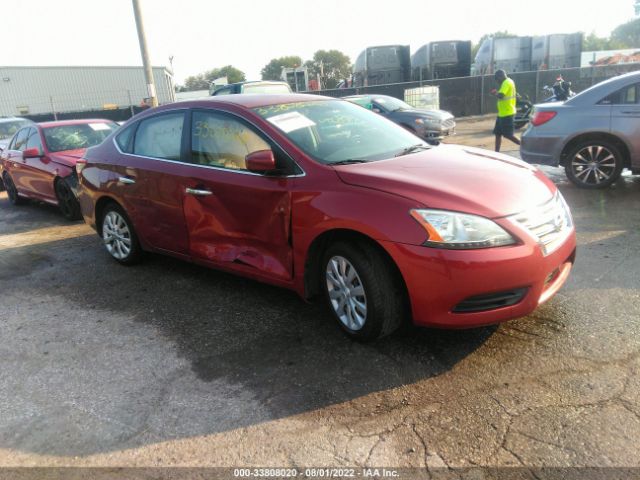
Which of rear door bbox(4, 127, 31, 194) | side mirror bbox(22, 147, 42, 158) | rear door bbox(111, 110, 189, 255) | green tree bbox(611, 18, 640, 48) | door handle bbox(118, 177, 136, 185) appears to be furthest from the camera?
green tree bbox(611, 18, 640, 48)

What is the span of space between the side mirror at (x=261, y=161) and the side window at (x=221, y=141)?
206mm

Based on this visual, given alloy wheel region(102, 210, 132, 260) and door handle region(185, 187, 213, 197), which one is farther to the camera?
alloy wheel region(102, 210, 132, 260)

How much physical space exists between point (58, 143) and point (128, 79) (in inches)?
1416

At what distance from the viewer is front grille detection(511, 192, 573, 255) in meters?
3.03

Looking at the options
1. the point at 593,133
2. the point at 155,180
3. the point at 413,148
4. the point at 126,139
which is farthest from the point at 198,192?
the point at 593,133

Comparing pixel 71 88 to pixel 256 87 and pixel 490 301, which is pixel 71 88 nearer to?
pixel 256 87

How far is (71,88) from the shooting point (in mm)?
38875

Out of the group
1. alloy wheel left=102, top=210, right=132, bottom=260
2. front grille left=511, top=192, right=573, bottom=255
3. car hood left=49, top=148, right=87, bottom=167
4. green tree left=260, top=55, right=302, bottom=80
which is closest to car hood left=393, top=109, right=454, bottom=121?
car hood left=49, top=148, right=87, bottom=167

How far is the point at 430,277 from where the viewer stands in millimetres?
2928

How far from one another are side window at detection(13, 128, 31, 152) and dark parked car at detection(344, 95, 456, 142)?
7541 mm

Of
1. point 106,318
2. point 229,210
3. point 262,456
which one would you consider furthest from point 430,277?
point 106,318

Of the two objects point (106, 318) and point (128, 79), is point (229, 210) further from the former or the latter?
point (128, 79)

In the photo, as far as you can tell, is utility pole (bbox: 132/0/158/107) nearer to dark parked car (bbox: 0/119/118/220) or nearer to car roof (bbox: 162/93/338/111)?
dark parked car (bbox: 0/119/118/220)

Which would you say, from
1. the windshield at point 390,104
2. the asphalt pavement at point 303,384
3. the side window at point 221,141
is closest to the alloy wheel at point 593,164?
the asphalt pavement at point 303,384
